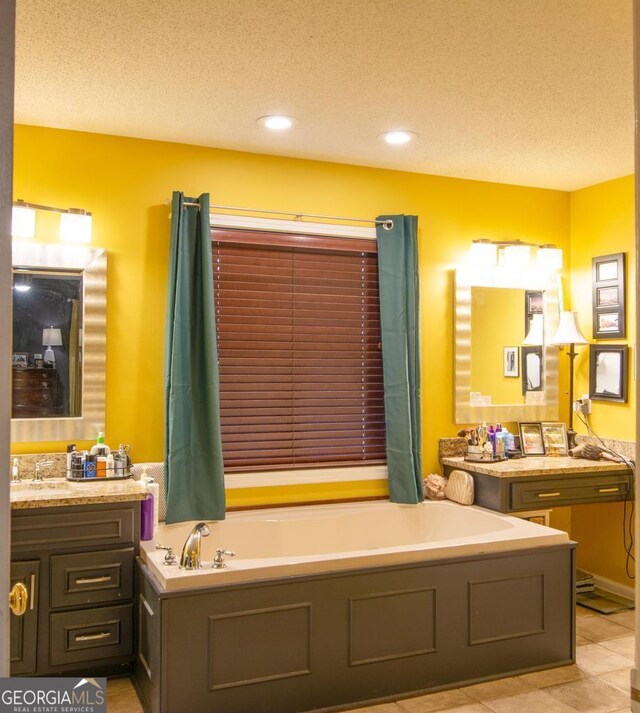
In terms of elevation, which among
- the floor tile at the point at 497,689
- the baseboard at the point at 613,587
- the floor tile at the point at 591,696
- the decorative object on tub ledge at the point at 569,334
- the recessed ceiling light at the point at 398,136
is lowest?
the floor tile at the point at 591,696

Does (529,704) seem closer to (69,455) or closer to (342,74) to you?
(69,455)

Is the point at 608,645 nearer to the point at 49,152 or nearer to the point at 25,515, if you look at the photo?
the point at 25,515

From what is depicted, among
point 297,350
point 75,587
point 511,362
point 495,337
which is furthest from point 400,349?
Answer: point 75,587

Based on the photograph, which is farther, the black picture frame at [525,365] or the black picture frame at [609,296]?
the black picture frame at [525,365]

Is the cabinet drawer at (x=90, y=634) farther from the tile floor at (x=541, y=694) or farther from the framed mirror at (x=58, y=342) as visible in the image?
the framed mirror at (x=58, y=342)

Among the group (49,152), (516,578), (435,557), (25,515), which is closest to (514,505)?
Answer: (516,578)

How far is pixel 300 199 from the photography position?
4.01 meters

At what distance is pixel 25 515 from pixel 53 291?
1153 millimetres

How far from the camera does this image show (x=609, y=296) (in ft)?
14.6

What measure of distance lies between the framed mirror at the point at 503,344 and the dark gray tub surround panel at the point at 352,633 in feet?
4.37

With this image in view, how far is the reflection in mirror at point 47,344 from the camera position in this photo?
134 inches

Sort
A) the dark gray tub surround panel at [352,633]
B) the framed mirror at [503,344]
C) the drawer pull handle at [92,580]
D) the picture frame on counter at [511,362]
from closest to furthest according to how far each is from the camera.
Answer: the dark gray tub surround panel at [352,633] → the drawer pull handle at [92,580] → the framed mirror at [503,344] → the picture frame on counter at [511,362]

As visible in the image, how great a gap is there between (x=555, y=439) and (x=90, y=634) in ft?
9.89

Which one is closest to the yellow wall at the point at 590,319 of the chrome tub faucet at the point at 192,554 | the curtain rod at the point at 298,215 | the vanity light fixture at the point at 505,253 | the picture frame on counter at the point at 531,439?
the vanity light fixture at the point at 505,253
